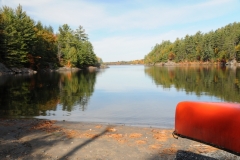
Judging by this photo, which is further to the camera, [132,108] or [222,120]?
[132,108]

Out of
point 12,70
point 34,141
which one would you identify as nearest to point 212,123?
point 34,141

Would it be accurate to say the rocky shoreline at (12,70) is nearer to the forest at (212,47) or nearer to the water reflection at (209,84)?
the water reflection at (209,84)

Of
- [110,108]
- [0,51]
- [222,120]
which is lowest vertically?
[110,108]

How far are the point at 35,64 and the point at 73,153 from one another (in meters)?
65.3

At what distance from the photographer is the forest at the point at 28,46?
51.6 meters

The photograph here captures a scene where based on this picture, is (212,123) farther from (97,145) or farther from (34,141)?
(34,141)

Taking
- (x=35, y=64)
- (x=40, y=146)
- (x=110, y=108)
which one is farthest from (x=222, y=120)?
(x=35, y=64)

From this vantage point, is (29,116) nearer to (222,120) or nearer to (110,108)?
(110,108)

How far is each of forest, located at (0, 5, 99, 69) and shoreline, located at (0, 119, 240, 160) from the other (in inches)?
1930

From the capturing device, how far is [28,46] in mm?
59906

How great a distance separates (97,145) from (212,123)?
4.18 meters

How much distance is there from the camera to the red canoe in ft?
11.0

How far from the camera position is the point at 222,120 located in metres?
3.55

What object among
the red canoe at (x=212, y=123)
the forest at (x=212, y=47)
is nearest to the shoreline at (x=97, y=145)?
the red canoe at (x=212, y=123)
